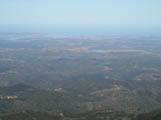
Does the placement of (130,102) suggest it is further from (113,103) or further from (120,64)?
(120,64)

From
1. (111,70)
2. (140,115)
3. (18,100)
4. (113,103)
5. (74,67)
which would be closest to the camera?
(140,115)

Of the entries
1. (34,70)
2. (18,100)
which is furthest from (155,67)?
(18,100)

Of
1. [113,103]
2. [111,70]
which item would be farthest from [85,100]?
[111,70]

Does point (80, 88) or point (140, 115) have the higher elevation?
point (140, 115)

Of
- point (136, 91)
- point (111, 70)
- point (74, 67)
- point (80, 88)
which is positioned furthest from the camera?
point (74, 67)

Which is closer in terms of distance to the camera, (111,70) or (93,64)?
(111,70)

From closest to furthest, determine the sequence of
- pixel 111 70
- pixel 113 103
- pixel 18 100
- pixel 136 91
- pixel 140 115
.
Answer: pixel 140 115
pixel 18 100
pixel 113 103
pixel 136 91
pixel 111 70

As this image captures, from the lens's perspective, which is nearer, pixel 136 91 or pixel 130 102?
pixel 130 102

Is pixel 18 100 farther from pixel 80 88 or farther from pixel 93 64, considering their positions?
pixel 93 64

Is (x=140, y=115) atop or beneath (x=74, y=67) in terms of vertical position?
atop
